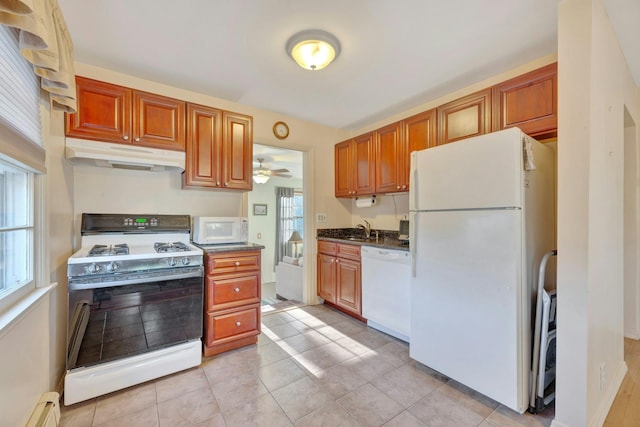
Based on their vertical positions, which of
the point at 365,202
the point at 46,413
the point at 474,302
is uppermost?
the point at 365,202

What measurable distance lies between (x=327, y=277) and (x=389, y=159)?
5.24 ft

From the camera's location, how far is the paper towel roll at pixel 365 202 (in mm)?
3431

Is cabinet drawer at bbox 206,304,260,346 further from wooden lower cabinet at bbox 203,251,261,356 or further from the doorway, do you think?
the doorway

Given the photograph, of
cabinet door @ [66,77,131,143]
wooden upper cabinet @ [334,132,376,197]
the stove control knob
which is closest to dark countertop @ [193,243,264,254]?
the stove control knob

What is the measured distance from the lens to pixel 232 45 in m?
1.97

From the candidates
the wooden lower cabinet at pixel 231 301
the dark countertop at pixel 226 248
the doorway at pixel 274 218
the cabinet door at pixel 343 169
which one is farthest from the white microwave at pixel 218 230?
the doorway at pixel 274 218

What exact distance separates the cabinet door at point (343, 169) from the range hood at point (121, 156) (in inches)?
76.6

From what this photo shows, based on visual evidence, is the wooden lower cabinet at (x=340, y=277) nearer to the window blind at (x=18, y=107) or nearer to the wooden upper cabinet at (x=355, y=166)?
the wooden upper cabinet at (x=355, y=166)

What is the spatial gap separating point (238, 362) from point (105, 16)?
2.57m

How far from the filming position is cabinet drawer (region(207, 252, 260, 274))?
2.22 meters

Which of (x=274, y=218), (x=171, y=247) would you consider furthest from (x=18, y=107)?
(x=274, y=218)

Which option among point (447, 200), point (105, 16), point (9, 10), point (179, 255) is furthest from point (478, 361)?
point (105, 16)

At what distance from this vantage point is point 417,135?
8.86 ft

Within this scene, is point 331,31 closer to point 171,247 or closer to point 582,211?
point 582,211
